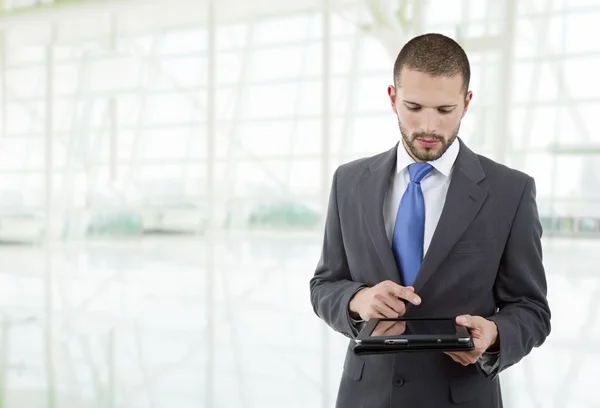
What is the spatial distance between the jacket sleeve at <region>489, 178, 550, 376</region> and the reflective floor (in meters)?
2.46

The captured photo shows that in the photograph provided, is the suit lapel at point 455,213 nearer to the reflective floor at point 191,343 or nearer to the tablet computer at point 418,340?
the tablet computer at point 418,340

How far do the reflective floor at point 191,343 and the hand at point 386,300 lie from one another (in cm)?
250

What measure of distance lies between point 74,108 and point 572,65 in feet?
39.1

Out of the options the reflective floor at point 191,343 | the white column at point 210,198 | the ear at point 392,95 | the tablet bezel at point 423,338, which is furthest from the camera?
the white column at point 210,198

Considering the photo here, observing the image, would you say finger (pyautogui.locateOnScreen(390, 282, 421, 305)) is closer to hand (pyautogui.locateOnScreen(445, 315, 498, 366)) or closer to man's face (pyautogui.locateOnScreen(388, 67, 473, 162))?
hand (pyautogui.locateOnScreen(445, 315, 498, 366))

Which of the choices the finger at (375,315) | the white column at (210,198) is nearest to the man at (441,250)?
the finger at (375,315)

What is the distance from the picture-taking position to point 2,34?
18531 millimetres

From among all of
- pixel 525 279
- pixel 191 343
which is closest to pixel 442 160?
pixel 525 279

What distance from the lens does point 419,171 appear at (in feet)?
4.48

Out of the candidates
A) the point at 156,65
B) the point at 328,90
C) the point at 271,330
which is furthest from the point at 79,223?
the point at 271,330

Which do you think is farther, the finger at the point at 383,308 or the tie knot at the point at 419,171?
the tie knot at the point at 419,171

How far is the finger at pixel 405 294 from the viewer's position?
1198mm

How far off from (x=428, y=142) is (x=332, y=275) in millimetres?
345

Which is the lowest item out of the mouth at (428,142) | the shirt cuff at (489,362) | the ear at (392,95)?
the shirt cuff at (489,362)
